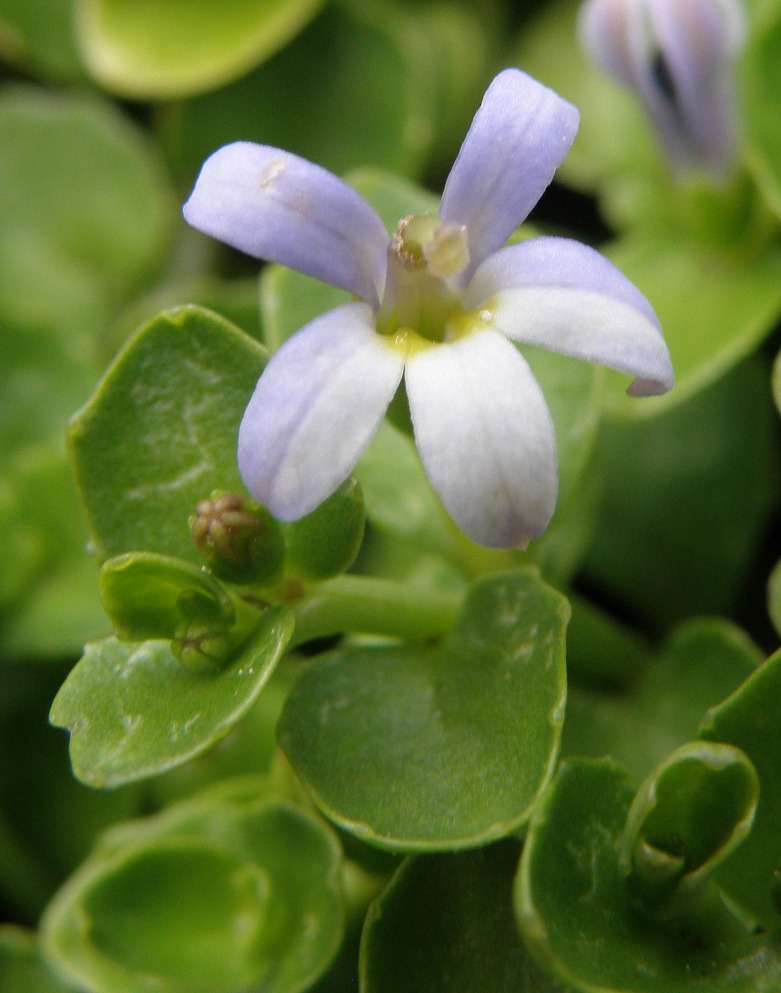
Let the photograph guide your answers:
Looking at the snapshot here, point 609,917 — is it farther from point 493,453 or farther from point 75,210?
point 75,210

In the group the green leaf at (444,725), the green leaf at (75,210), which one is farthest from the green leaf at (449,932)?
the green leaf at (75,210)

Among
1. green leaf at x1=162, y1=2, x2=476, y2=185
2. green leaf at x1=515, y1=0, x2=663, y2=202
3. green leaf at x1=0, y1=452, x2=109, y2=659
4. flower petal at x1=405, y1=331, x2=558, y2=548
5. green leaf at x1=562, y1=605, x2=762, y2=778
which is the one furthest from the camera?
green leaf at x1=162, y1=2, x2=476, y2=185

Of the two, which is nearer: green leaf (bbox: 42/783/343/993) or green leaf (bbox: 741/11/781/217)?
green leaf (bbox: 42/783/343/993)

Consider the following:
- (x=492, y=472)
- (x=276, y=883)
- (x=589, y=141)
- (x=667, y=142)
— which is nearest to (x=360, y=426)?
(x=492, y=472)

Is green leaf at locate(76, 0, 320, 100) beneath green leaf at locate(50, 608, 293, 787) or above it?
above

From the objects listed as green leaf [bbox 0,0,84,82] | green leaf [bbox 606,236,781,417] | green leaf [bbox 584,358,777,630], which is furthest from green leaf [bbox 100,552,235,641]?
green leaf [bbox 0,0,84,82]

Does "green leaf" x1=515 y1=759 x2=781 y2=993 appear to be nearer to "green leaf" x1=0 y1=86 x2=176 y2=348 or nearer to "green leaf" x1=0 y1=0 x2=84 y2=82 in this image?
"green leaf" x1=0 y1=86 x2=176 y2=348

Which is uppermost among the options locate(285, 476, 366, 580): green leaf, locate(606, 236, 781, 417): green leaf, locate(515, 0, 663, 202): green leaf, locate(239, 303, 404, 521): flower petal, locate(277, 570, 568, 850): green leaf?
locate(239, 303, 404, 521): flower petal

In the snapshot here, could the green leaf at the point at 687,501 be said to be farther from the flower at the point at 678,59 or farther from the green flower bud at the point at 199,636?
the green flower bud at the point at 199,636
